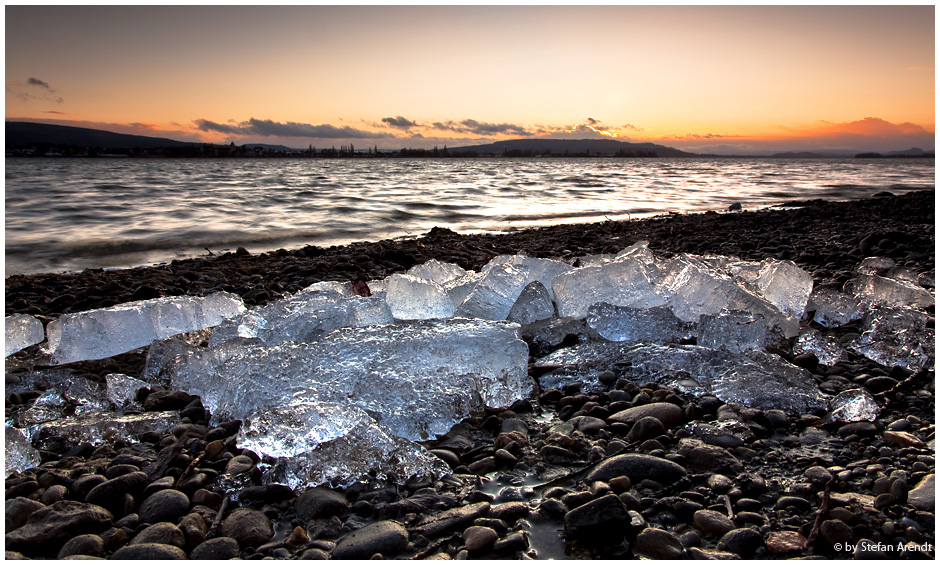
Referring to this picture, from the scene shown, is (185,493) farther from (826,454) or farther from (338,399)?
(826,454)

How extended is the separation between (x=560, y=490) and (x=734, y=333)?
49.4 inches

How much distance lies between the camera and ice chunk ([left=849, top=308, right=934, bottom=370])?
213 centimetres

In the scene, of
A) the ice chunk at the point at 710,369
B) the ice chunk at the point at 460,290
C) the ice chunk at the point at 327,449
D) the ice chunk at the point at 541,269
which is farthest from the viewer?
the ice chunk at the point at 541,269

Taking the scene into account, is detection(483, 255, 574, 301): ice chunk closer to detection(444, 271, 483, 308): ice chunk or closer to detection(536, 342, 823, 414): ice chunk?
detection(444, 271, 483, 308): ice chunk

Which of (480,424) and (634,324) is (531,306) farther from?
(480,424)

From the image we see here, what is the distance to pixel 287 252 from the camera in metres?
6.61

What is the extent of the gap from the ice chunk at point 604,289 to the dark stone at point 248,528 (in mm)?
1737

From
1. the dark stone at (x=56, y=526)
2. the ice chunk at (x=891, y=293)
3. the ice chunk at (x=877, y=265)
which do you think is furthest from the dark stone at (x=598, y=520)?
the ice chunk at (x=877, y=265)

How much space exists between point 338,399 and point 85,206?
39.9ft

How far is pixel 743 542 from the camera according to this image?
117 cm

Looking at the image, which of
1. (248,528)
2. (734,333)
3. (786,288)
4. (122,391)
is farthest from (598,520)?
(786,288)

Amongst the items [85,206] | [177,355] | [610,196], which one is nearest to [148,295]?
[177,355]

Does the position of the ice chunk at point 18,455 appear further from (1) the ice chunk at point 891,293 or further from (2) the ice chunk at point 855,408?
(1) the ice chunk at point 891,293

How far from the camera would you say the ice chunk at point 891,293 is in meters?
2.74
